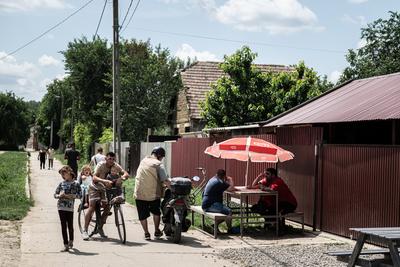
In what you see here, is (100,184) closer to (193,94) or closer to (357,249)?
(357,249)

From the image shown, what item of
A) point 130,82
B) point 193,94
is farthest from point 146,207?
point 193,94

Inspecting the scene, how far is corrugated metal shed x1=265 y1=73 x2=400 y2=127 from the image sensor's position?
487 inches

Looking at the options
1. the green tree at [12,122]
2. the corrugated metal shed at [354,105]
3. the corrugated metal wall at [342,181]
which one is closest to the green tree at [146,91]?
the corrugated metal shed at [354,105]

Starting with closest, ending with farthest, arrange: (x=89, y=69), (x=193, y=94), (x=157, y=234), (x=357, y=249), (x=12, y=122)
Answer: (x=357, y=249)
(x=157, y=234)
(x=193, y=94)
(x=89, y=69)
(x=12, y=122)

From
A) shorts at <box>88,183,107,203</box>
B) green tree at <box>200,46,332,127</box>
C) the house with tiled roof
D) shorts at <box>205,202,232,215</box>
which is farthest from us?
the house with tiled roof

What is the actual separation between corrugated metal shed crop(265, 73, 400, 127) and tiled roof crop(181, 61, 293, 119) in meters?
17.4

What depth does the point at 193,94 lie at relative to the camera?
35531 mm

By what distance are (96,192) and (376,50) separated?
2779 cm

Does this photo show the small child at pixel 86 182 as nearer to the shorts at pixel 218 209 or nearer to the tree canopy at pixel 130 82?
the shorts at pixel 218 209

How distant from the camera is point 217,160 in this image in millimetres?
19578

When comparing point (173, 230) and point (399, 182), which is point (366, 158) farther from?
point (173, 230)

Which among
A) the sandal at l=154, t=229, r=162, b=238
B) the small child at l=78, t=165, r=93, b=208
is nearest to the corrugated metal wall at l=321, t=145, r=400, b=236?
the sandal at l=154, t=229, r=162, b=238

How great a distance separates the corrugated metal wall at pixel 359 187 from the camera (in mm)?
10703

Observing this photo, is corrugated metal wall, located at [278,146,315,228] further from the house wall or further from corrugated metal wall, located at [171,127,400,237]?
the house wall
